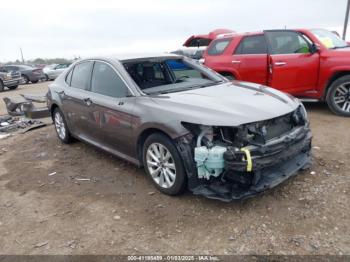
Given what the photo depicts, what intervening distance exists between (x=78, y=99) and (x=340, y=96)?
4.97m

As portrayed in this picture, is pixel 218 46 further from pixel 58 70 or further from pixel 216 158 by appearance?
pixel 58 70

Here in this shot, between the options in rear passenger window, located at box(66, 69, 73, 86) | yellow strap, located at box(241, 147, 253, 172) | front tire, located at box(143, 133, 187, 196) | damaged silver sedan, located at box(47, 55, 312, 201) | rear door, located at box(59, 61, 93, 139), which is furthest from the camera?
rear passenger window, located at box(66, 69, 73, 86)

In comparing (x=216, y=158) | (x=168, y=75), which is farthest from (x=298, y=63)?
(x=216, y=158)

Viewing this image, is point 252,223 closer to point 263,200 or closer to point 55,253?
point 263,200

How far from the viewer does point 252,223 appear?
329cm

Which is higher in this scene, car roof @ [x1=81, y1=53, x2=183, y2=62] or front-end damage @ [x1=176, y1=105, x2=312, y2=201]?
car roof @ [x1=81, y1=53, x2=183, y2=62]

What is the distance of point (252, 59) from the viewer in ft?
23.9

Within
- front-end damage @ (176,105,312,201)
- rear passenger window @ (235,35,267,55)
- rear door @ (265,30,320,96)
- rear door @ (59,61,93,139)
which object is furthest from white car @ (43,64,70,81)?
front-end damage @ (176,105,312,201)

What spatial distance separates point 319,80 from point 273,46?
119cm

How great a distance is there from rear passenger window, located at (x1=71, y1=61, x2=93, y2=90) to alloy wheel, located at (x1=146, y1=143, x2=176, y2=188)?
182 cm

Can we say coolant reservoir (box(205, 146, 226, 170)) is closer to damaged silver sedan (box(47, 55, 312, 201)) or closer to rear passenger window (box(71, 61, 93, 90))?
damaged silver sedan (box(47, 55, 312, 201))

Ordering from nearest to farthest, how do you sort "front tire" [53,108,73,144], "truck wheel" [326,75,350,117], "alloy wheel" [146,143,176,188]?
1. "alloy wheel" [146,143,176,188]
2. "front tire" [53,108,73,144]
3. "truck wheel" [326,75,350,117]

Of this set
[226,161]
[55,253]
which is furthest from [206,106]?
[55,253]

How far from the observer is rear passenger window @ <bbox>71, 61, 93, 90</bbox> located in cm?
515
